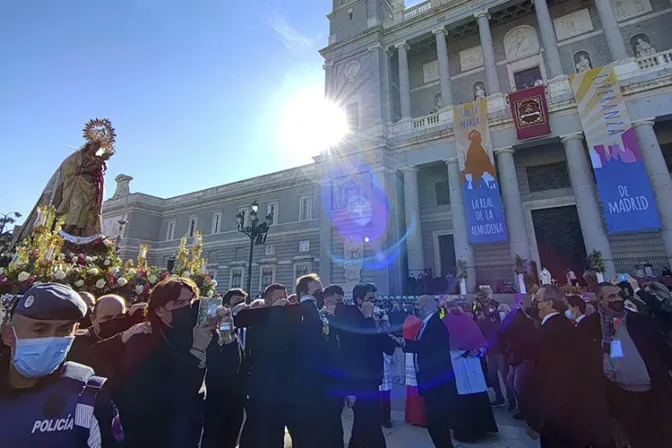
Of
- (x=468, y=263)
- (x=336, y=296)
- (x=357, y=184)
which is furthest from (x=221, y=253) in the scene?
(x=336, y=296)

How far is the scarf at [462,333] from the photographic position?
4203 mm

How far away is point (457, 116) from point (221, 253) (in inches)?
815

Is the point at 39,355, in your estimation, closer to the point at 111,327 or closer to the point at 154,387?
the point at 154,387

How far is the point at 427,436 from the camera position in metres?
4.08

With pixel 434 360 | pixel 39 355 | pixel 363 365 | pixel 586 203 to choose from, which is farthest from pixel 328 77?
pixel 39 355

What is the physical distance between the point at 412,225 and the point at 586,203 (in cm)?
704

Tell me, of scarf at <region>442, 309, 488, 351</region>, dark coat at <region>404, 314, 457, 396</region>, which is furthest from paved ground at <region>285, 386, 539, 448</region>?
scarf at <region>442, 309, 488, 351</region>

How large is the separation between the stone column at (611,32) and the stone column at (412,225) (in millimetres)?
9513

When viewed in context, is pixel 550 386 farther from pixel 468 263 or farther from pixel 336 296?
pixel 468 263

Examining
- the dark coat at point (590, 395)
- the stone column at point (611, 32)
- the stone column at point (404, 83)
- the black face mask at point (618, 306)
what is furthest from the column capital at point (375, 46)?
the dark coat at point (590, 395)

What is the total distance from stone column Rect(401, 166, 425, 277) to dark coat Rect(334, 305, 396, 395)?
12.0m

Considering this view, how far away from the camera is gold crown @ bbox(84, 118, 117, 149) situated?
7133mm

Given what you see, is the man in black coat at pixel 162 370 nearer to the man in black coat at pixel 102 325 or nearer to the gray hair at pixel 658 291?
the man in black coat at pixel 102 325

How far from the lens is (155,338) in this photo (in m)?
1.99
